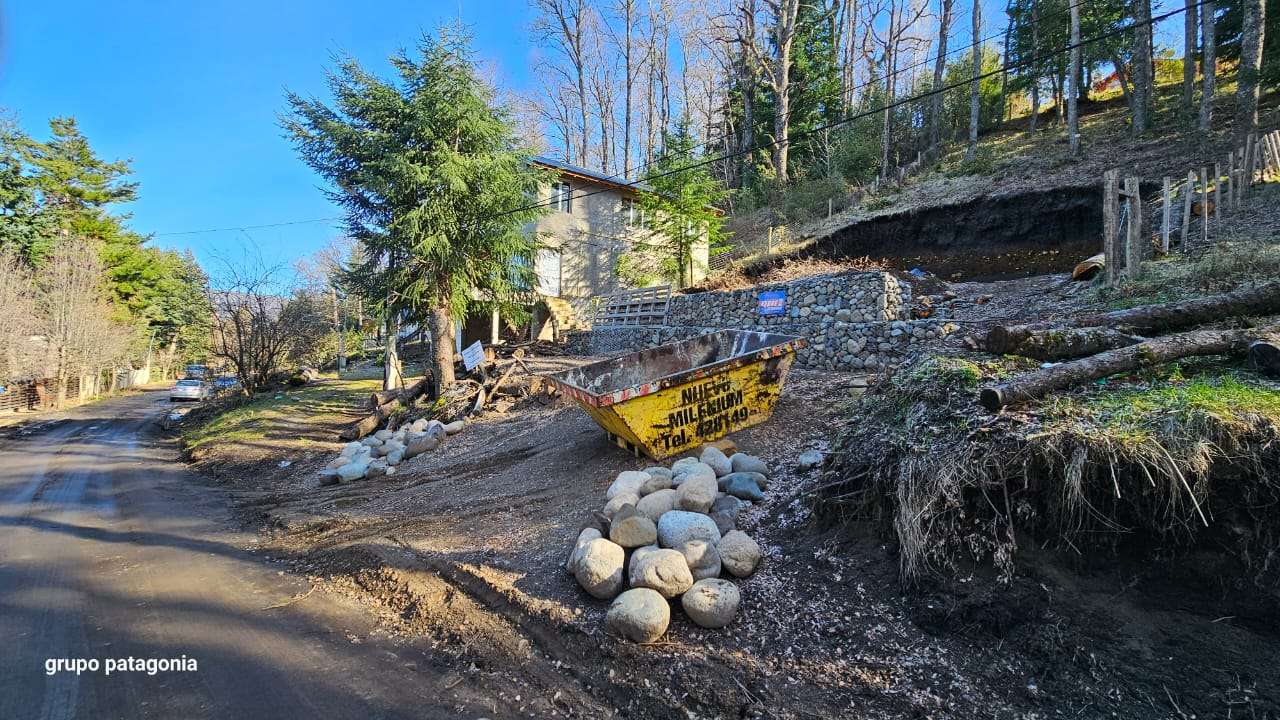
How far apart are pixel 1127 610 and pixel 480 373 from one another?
12.5m

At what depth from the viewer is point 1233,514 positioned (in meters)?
2.59

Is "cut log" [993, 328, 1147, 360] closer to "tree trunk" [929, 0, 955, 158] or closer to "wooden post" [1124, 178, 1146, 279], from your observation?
"wooden post" [1124, 178, 1146, 279]

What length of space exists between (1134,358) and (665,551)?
358 cm

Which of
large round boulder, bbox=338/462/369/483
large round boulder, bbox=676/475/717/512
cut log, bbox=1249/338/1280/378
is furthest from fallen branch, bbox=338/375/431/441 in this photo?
cut log, bbox=1249/338/1280/378

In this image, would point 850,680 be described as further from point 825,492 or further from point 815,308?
point 815,308

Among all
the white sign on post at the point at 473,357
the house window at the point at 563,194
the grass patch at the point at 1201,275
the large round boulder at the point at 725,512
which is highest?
the house window at the point at 563,194

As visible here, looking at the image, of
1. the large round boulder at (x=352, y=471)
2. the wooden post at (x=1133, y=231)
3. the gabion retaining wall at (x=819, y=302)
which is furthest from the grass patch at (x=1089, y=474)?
the large round boulder at (x=352, y=471)

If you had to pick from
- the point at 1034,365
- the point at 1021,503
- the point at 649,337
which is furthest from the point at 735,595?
the point at 649,337

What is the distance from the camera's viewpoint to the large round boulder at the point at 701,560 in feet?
11.6

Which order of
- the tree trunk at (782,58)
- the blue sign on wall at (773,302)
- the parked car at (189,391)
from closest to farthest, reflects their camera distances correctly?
the blue sign on wall at (773,302), the tree trunk at (782,58), the parked car at (189,391)

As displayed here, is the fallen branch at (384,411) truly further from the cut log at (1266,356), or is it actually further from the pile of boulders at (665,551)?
the cut log at (1266,356)

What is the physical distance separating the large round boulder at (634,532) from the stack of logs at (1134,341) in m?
2.38

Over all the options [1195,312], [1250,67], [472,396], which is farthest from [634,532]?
[1250,67]

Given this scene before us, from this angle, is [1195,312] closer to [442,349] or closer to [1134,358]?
[1134,358]
